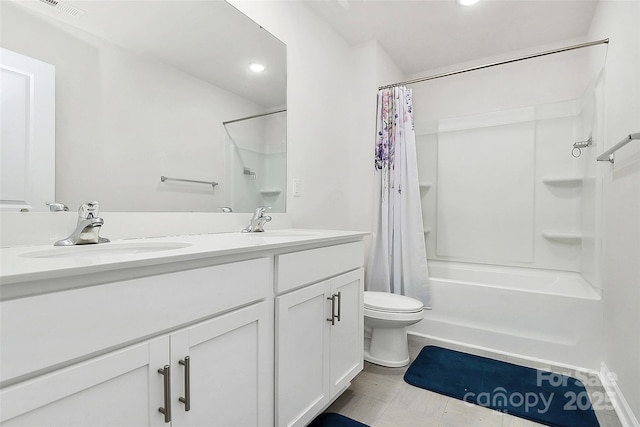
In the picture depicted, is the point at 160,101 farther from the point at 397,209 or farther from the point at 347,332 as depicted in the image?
the point at 397,209

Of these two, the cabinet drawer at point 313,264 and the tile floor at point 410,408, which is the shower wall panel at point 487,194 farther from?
the cabinet drawer at point 313,264

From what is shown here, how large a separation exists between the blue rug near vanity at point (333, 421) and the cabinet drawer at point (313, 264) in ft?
2.19

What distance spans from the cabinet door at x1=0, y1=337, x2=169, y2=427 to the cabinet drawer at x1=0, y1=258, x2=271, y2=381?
0.09ft

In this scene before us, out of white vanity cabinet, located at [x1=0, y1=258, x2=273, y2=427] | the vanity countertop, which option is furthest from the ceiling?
white vanity cabinet, located at [x1=0, y1=258, x2=273, y2=427]

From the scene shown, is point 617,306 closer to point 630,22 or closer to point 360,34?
point 630,22

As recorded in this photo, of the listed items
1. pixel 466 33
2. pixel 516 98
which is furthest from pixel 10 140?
pixel 516 98

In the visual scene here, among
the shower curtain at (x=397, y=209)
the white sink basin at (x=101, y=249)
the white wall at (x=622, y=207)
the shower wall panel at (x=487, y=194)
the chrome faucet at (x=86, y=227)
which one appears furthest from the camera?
the shower wall panel at (x=487, y=194)

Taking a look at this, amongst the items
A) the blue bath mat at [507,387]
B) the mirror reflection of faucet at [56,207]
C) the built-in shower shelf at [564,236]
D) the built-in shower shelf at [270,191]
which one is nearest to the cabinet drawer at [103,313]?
the mirror reflection of faucet at [56,207]

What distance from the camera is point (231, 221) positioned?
163 cm

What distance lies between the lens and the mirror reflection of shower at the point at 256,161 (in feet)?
5.47

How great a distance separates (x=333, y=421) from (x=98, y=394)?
1.10 m

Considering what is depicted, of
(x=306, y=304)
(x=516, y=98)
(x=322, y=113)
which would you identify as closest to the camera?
(x=306, y=304)

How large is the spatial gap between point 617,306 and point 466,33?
6.80 ft

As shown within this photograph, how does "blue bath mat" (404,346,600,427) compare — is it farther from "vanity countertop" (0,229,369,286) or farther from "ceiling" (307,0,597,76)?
"ceiling" (307,0,597,76)
